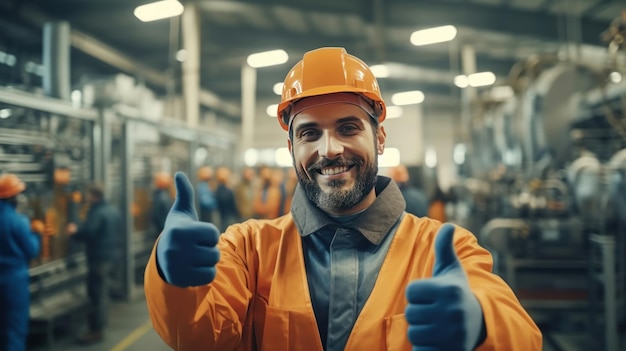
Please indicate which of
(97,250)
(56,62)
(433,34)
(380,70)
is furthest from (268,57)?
(97,250)

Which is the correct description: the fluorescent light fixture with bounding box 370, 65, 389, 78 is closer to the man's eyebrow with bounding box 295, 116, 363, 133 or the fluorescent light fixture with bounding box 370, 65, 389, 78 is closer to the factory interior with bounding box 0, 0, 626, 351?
the factory interior with bounding box 0, 0, 626, 351

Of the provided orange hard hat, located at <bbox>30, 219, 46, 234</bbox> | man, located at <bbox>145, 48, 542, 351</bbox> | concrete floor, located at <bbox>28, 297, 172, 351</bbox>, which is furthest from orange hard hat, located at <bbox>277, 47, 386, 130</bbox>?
concrete floor, located at <bbox>28, 297, 172, 351</bbox>

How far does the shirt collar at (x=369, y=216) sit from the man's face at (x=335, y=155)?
0.13 feet

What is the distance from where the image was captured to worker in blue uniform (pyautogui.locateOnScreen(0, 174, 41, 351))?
3.48 m

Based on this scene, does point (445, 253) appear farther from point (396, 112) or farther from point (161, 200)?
point (396, 112)

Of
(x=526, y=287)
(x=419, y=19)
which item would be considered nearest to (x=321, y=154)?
(x=526, y=287)

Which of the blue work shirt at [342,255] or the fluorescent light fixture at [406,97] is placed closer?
the blue work shirt at [342,255]

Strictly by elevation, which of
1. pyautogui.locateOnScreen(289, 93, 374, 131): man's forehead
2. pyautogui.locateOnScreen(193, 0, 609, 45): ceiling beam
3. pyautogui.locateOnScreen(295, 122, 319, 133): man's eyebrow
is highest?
pyautogui.locateOnScreen(193, 0, 609, 45): ceiling beam

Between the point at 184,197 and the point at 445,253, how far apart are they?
0.64m

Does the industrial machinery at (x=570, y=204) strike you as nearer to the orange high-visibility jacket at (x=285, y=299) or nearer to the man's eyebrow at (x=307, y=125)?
the orange high-visibility jacket at (x=285, y=299)

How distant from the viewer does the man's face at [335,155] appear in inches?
52.7

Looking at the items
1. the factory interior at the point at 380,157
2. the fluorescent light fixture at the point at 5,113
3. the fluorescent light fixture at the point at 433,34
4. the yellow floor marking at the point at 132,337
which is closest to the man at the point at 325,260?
the factory interior at the point at 380,157

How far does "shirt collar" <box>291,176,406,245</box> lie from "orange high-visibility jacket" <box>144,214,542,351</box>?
0.13 ft

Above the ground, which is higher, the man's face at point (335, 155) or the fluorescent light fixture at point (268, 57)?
the fluorescent light fixture at point (268, 57)
